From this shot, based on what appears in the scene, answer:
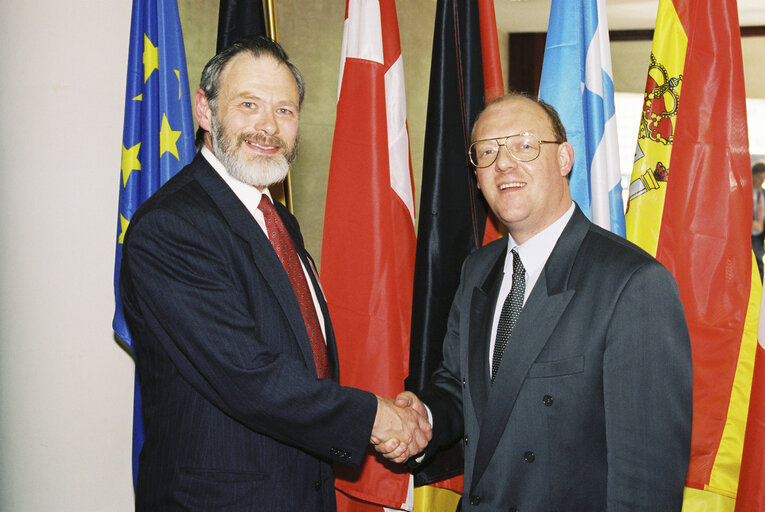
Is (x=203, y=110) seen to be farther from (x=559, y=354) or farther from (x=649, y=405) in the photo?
(x=649, y=405)

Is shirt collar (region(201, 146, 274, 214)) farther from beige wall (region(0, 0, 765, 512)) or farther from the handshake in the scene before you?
beige wall (region(0, 0, 765, 512))

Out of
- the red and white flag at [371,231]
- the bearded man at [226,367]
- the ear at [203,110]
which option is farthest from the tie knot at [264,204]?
the red and white flag at [371,231]

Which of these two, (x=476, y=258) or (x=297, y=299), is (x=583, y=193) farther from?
(x=297, y=299)

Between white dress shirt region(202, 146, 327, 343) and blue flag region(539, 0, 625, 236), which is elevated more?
blue flag region(539, 0, 625, 236)

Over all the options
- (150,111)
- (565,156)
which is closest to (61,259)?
(150,111)

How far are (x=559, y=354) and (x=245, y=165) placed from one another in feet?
3.61

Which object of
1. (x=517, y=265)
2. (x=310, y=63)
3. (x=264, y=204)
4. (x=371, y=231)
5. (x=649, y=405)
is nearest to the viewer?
(x=649, y=405)

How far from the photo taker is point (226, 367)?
170 centimetres

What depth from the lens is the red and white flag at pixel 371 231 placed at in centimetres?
248

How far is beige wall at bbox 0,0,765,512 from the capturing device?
267cm

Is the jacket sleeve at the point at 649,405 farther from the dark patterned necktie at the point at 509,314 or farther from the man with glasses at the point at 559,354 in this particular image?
the dark patterned necktie at the point at 509,314

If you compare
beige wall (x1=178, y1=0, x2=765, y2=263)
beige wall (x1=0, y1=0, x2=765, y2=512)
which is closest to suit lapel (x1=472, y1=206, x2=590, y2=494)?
beige wall (x1=0, y1=0, x2=765, y2=512)

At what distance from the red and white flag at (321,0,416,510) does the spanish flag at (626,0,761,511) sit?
974 mm

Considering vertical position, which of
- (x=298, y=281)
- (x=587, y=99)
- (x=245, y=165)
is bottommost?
(x=298, y=281)
